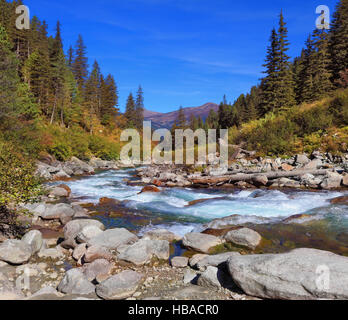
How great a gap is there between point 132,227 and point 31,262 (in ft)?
11.1

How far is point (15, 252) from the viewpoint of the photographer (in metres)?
5.32

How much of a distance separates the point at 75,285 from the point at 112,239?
2.00 metres

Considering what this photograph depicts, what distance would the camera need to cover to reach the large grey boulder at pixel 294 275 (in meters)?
3.45

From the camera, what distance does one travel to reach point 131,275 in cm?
466

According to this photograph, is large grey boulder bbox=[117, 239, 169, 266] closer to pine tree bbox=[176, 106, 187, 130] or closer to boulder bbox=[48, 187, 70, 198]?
boulder bbox=[48, 187, 70, 198]

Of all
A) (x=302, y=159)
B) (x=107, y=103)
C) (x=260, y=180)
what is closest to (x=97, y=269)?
(x=260, y=180)

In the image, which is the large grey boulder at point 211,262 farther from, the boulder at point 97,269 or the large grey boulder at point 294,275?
the boulder at point 97,269

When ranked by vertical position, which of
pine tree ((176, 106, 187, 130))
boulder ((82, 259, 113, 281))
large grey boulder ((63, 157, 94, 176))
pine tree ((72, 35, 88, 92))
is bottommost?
boulder ((82, 259, 113, 281))

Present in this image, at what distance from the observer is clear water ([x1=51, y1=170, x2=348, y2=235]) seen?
8.48m

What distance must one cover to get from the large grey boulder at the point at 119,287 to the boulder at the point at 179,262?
1.09 m

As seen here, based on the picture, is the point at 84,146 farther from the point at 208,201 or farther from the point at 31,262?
the point at 31,262

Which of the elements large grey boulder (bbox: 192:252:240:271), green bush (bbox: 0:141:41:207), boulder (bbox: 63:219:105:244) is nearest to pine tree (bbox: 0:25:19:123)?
green bush (bbox: 0:141:41:207)

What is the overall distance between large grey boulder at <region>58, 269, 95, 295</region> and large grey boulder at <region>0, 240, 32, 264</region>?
4.89 ft

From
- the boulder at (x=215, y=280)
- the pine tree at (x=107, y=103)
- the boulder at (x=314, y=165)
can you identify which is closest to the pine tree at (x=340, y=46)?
the boulder at (x=314, y=165)
